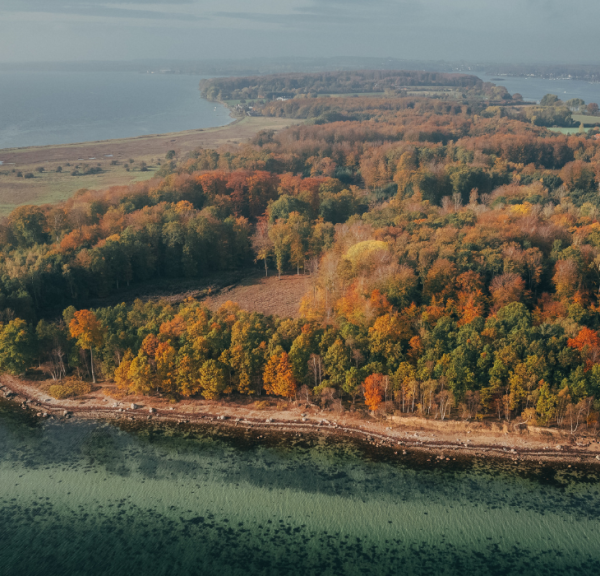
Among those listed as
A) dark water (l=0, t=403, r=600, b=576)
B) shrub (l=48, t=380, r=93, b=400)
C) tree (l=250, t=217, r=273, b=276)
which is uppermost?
tree (l=250, t=217, r=273, b=276)

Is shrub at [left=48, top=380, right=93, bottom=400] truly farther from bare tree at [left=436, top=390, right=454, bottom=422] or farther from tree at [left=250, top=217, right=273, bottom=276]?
bare tree at [left=436, top=390, right=454, bottom=422]

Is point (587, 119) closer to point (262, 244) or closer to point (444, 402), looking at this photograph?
point (262, 244)

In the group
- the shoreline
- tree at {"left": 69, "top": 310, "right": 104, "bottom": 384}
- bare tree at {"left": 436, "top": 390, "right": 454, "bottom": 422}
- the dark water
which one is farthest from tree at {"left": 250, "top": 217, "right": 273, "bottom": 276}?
bare tree at {"left": 436, "top": 390, "right": 454, "bottom": 422}

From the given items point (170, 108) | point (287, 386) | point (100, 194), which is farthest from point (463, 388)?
point (170, 108)

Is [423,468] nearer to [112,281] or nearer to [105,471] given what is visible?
[105,471]

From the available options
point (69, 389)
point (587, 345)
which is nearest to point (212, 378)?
point (69, 389)

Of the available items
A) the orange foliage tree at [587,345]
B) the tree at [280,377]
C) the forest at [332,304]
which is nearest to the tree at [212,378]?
the forest at [332,304]
